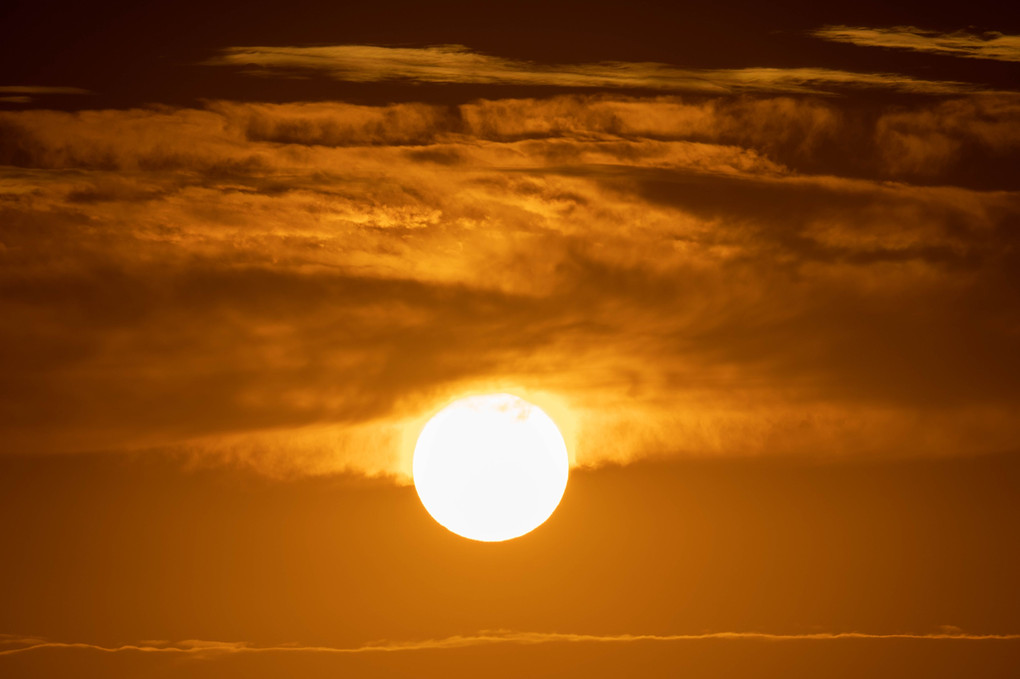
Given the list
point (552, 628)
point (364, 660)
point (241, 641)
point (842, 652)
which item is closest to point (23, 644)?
point (241, 641)

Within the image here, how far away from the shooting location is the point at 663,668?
37438 millimetres

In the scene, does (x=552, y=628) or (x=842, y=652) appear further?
(x=842, y=652)

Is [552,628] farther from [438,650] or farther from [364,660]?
[364,660]

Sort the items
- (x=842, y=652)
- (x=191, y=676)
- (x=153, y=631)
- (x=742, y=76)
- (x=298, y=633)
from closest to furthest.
Answer: 1. (x=742, y=76)
2. (x=153, y=631)
3. (x=298, y=633)
4. (x=191, y=676)
5. (x=842, y=652)

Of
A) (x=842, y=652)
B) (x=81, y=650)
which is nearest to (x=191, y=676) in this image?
(x=81, y=650)

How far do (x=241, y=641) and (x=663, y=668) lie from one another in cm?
1429

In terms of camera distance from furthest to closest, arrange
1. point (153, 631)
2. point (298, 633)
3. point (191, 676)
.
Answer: point (191, 676), point (298, 633), point (153, 631)

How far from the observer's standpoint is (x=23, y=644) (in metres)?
29.6

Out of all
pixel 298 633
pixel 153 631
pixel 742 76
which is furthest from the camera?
pixel 298 633

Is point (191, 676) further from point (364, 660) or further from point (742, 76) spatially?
point (742, 76)

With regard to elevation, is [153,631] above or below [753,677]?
below

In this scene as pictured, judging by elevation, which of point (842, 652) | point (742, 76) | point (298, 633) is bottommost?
point (742, 76)

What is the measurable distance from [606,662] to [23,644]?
17036 mm

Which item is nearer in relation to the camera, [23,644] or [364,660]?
[23,644]
